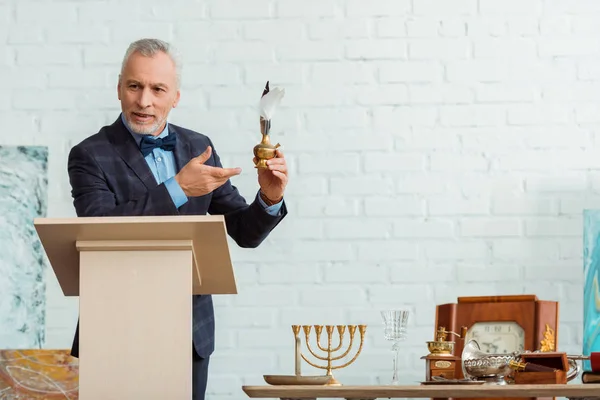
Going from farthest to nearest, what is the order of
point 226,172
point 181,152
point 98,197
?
point 181,152 → point 98,197 → point 226,172

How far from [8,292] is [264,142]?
1585 millimetres

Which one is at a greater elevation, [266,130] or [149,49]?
[149,49]

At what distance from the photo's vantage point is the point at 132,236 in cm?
189

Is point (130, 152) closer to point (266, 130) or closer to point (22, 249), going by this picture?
point (266, 130)

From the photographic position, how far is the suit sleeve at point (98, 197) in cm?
208

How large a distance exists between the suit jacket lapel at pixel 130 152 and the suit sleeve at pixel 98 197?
0.07 metres

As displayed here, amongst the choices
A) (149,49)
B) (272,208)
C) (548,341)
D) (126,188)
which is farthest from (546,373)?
(149,49)

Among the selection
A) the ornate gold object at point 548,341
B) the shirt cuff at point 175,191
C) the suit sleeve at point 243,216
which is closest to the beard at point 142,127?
the suit sleeve at point 243,216

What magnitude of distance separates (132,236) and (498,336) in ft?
4.34

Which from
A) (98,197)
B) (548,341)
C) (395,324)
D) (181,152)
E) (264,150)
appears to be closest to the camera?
(264,150)

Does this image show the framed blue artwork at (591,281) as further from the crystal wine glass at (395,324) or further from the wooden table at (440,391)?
the wooden table at (440,391)

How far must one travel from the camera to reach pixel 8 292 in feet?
11.0

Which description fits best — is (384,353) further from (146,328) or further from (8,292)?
(146,328)

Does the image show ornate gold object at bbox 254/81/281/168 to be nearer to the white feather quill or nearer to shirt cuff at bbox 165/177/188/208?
the white feather quill
